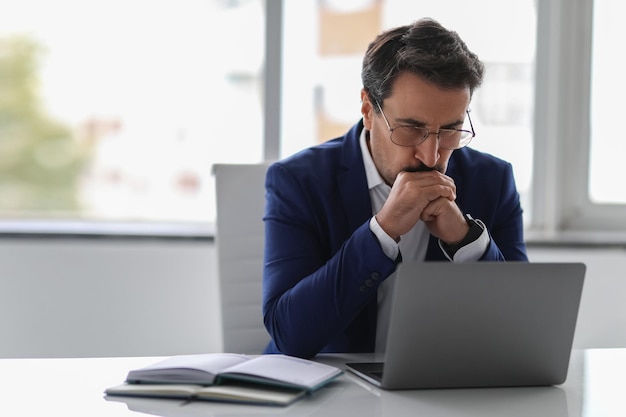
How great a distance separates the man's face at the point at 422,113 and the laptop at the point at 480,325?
19.8 inches

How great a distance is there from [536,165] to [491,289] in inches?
86.3

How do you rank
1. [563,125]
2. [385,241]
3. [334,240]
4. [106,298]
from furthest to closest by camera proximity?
[563,125] < [106,298] < [334,240] < [385,241]

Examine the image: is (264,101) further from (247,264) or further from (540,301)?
(540,301)

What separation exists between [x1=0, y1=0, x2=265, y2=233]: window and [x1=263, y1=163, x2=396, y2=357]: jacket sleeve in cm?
132

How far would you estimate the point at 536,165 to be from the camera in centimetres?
329

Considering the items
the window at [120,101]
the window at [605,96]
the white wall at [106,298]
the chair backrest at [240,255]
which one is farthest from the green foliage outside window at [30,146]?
the window at [605,96]

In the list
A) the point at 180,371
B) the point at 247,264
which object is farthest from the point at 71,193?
the point at 180,371

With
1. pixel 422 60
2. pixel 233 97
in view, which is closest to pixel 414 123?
pixel 422 60

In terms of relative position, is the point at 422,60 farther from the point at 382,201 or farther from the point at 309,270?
the point at 309,270

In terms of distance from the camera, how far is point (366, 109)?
1.86 metres

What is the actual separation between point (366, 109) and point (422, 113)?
20 cm

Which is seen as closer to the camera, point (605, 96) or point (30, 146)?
point (30, 146)

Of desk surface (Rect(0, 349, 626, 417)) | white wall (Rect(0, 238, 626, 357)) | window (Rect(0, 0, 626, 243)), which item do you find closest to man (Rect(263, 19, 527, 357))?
desk surface (Rect(0, 349, 626, 417))

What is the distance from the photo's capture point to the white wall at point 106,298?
284 cm
